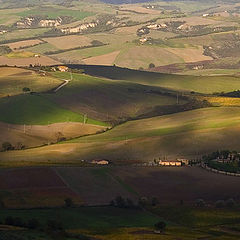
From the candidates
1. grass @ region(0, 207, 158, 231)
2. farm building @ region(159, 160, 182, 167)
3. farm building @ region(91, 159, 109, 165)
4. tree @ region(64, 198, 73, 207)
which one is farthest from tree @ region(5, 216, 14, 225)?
farm building @ region(159, 160, 182, 167)

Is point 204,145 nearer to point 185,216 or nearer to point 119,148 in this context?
point 119,148

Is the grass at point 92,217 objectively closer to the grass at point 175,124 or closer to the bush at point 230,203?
the bush at point 230,203

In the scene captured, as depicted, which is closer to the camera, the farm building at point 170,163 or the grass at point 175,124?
the farm building at point 170,163

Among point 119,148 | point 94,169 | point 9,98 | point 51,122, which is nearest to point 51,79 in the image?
point 9,98

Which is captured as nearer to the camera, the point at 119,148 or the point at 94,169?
the point at 94,169

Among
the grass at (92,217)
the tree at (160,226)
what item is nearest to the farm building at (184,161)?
the grass at (92,217)

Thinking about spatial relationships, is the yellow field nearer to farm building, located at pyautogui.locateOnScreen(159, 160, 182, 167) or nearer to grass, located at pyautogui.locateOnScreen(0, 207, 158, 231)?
farm building, located at pyautogui.locateOnScreen(159, 160, 182, 167)

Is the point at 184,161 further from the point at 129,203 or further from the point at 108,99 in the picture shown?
the point at 108,99
